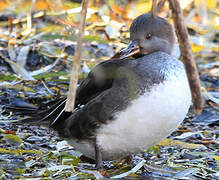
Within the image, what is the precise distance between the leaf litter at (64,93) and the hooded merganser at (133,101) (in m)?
0.21

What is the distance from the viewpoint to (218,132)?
4488mm

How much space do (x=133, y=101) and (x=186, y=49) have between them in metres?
0.56

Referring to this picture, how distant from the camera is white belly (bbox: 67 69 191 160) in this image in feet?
10.5

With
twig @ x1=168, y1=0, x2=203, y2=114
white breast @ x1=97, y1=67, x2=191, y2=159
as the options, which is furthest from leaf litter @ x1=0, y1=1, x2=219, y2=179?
twig @ x1=168, y1=0, x2=203, y2=114

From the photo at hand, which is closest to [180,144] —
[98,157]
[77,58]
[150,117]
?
[98,157]

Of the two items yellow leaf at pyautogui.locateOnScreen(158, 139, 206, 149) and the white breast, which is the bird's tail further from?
yellow leaf at pyautogui.locateOnScreen(158, 139, 206, 149)

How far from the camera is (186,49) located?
286 cm

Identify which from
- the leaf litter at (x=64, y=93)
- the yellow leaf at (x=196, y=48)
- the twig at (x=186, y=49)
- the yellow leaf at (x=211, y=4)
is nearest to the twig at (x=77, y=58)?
the leaf litter at (x=64, y=93)

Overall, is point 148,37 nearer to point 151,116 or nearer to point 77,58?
point 151,116

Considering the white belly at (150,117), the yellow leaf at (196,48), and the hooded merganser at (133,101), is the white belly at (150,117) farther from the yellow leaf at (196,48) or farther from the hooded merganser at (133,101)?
the yellow leaf at (196,48)

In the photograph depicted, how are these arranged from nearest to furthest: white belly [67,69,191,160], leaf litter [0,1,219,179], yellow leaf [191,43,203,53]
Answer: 1. white belly [67,69,191,160]
2. leaf litter [0,1,219,179]
3. yellow leaf [191,43,203,53]

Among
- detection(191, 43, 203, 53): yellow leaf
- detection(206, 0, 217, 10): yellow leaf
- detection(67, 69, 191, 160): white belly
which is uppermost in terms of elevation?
detection(206, 0, 217, 10): yellow leaf

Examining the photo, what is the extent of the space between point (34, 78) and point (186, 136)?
5.61ft

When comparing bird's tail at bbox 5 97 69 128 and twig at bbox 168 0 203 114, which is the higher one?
twig at bbox 168 0 203 114
